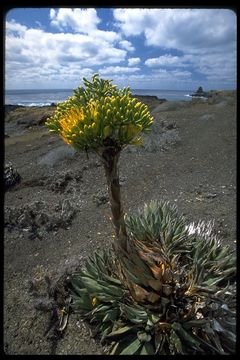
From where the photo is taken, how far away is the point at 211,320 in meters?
2.60

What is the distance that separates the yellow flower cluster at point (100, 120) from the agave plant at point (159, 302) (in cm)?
90

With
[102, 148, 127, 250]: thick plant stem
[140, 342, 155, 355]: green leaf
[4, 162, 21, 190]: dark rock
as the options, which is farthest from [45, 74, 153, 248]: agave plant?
[4, 162, 21, 190]: dark rock

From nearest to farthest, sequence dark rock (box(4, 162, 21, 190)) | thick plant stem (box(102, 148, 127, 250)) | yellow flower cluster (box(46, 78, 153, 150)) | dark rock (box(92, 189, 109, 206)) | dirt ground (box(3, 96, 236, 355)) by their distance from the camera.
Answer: yellow flower cluster (box(46, 78, 153, 150))
thick plant stem (box(102, 148, 127, 250))
dirt ground (box(3, 96, 236, 355))
dark rock (box(92, 189, 109, 206))
dark rock (box(4, 162, 21, 190))

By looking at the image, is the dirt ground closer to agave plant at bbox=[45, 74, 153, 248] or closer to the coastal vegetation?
the coastal vegetation

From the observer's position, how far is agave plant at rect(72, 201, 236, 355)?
103 inches

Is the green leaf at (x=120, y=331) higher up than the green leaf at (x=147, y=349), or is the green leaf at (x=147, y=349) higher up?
the green leaf at (x=120, y=331)

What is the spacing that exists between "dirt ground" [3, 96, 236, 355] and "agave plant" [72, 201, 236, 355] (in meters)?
0.27

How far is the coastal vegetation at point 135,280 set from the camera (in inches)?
93.6

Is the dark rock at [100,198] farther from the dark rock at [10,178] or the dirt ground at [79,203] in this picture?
the dark rock at [10,178]

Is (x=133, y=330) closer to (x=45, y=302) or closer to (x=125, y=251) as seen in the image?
(x=125, y=251)

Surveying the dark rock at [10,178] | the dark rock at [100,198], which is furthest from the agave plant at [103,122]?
the dark rock at [10,178]

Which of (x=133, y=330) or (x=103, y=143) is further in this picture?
(x=133, y=330)
